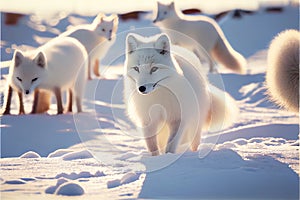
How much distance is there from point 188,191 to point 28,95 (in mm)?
1082

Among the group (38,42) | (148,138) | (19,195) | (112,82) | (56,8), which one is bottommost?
(19,195)

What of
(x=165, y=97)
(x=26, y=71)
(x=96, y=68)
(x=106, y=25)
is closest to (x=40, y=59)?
(x=26, y=71)

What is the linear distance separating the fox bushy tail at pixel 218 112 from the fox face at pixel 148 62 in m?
0.36

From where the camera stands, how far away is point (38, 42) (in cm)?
296

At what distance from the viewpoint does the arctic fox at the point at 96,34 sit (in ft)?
9.87

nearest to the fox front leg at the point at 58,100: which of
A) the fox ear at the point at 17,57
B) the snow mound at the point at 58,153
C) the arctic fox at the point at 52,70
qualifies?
the arctic fox at the point at 52,70

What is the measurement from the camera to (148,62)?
215cm

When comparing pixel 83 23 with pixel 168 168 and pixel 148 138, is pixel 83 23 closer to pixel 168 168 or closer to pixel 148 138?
pixel 148 138

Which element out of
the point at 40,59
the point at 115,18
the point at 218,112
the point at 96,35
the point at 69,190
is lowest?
the point at 69,190

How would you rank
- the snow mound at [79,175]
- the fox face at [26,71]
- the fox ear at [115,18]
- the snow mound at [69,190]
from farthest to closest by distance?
1. the fox ear at [115,18]
2. the fox face at [26,71]
3. the snow mound at [79,175]
4. the snow mound at [69,190]

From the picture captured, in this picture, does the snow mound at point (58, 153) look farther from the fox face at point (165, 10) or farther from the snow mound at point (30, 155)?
the fox face at point (165, 10)

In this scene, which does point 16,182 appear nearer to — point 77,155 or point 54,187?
point 54,187

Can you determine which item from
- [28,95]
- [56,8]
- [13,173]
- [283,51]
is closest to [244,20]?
[283,51]

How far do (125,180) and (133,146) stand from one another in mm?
412
